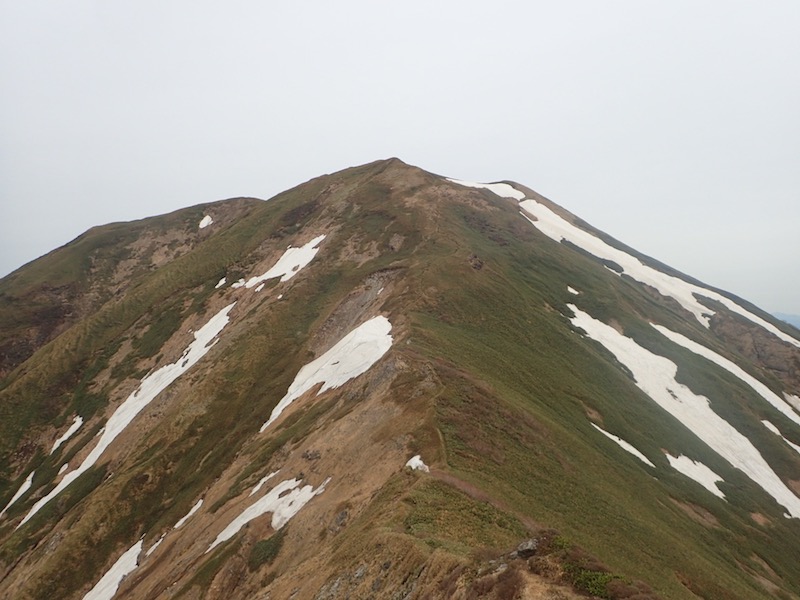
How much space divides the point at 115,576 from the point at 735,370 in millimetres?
85510

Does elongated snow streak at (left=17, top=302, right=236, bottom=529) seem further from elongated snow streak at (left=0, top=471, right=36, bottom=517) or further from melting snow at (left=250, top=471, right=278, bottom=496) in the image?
melting snow at (left=250, top=471, right=278, bottom=496)

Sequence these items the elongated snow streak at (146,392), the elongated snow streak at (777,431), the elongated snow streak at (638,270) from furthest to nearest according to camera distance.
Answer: the elongated snow streak at (638,270), the elongated snow streak at (777,431), the elongated snow streak at (146,392)

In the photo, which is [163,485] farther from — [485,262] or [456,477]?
[485,262]

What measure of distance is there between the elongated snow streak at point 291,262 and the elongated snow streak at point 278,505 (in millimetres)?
48329

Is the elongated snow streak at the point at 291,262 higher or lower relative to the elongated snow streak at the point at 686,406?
higher

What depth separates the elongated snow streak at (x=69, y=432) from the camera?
74562mm

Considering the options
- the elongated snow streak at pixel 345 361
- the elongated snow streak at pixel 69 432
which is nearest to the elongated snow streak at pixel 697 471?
the elongated snow streak at pixel 345 361

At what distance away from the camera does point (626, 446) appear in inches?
1806

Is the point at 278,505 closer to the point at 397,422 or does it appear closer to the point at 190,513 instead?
the point at 397,422

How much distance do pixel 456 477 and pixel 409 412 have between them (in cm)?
733

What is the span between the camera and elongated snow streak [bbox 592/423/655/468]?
45156 millimetres

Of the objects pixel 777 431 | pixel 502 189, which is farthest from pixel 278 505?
pixel 502 189

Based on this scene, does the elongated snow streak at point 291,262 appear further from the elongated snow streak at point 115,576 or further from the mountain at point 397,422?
the elongated snow streak at point 115,576

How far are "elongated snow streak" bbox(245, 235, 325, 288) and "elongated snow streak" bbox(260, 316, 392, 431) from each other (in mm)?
28324
